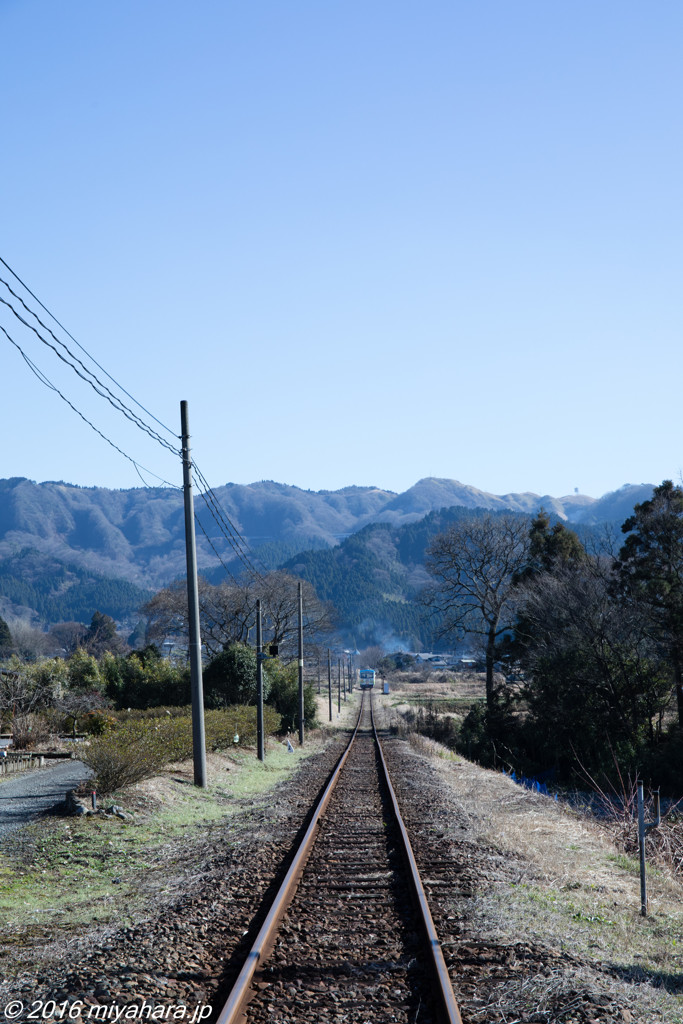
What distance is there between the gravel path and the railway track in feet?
17.7

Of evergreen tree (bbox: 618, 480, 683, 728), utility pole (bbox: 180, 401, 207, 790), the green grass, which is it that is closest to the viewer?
the green grass

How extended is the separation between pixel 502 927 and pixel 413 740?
31496 millimetres

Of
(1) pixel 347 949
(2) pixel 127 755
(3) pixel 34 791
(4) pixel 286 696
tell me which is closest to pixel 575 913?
(1) pixel 347 949

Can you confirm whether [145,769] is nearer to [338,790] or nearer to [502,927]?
[338,790]

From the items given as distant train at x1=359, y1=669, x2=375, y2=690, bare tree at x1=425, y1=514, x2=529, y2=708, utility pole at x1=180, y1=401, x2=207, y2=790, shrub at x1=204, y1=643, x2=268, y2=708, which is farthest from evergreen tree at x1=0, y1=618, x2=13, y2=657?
distant train at x1=359, y1=669, x2=375, y2=690

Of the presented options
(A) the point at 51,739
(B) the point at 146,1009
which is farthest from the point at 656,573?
(B) the point at 146,1009

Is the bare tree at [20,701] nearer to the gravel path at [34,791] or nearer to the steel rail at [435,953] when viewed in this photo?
the gravel path at [34,791]

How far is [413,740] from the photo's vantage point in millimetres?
38594

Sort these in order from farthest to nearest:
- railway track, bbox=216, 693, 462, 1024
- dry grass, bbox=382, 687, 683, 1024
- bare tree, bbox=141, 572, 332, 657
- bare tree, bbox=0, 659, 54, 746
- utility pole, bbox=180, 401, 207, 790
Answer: bare tree, bbox=141, 572, 332, 657
bare tree, bbox=0, 659, 54, 746
utility pole, bbox=180, 401, 207, 790
dry grass, bbox=382, 687, 683, 1024
railway track, bbox=216, 693, 462, 1024

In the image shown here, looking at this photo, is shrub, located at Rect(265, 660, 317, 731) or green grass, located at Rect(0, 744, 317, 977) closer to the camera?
green grass, located at Rect(0, 744, 317, 977)

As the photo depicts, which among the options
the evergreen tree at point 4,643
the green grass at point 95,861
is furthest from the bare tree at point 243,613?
the green grass at point 95,861

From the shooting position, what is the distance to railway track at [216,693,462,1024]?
19.3 ft

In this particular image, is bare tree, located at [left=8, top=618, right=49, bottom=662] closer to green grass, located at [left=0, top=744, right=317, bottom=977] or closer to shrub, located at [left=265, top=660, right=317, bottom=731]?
shrub, located at [left=265, top=660, right=317, bottom=731]

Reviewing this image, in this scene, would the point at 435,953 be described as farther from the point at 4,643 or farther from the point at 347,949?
the point at 4,643
